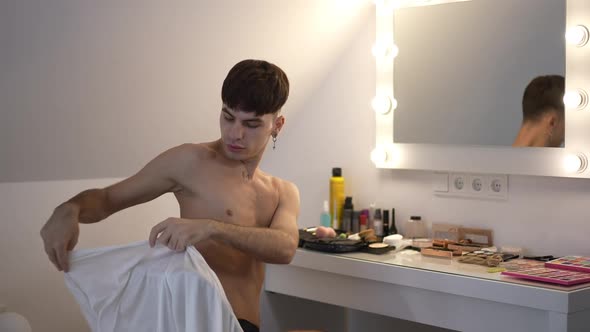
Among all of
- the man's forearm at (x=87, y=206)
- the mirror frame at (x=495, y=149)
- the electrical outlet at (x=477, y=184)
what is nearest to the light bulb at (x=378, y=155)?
the mirror frame at (x=495, y=149)

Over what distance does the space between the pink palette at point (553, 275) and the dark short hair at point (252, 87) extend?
102 centimetres

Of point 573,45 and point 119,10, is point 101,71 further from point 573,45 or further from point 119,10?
point 573,45

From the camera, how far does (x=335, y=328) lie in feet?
11.8

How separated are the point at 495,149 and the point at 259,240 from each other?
124cm

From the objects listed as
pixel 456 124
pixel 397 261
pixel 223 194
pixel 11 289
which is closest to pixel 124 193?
pixel 223 194

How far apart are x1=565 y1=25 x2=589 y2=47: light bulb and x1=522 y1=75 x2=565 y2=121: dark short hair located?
133 millimetres

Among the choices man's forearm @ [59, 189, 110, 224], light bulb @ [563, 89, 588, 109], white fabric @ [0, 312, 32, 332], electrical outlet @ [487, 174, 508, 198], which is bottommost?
white fabric @ [0, 312, 32, 332]

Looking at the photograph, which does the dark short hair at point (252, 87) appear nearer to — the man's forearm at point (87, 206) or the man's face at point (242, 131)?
the man's face at point (242, 131)

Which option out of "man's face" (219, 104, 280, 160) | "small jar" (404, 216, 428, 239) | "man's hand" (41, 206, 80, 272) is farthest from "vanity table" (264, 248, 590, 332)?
"man's hand" (41, 206, 80, 272)

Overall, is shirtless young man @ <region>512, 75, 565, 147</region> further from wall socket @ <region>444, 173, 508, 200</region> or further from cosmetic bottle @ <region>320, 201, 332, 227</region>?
cosmetic bottle @ <region>320, 201, 332, 227</region>

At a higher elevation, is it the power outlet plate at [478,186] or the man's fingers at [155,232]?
the power outlet plate at [478,186]

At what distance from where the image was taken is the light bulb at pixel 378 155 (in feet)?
11.0

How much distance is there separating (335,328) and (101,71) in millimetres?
1646

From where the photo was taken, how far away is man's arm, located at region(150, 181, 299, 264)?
6.45 feet
